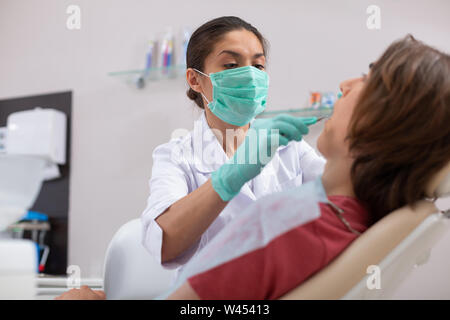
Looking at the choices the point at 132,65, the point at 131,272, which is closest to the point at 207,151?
the point at 131,272

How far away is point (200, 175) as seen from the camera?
4.78 feet

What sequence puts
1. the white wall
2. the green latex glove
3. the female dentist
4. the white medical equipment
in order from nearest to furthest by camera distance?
the white medical equipment < the green latex glove < the female dentist < the white wall

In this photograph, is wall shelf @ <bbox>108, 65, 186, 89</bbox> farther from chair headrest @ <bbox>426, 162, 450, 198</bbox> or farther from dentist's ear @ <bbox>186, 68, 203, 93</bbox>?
chair headrest @ <bbox>426, 162, 450, 198</bbox>

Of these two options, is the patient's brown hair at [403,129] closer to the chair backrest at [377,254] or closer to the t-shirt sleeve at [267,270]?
the chair backrest at [377,254]

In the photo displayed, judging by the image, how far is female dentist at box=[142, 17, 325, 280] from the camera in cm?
119

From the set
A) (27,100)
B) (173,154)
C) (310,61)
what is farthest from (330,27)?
(27,100)

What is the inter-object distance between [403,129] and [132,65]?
2559 millimetres

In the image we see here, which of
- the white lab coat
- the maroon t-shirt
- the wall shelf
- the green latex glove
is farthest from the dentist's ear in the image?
the wall shelf

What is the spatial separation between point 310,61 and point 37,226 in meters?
2.25

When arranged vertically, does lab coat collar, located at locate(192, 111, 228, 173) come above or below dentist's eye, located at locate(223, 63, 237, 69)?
below

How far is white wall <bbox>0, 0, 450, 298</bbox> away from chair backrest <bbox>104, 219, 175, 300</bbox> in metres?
1.35
